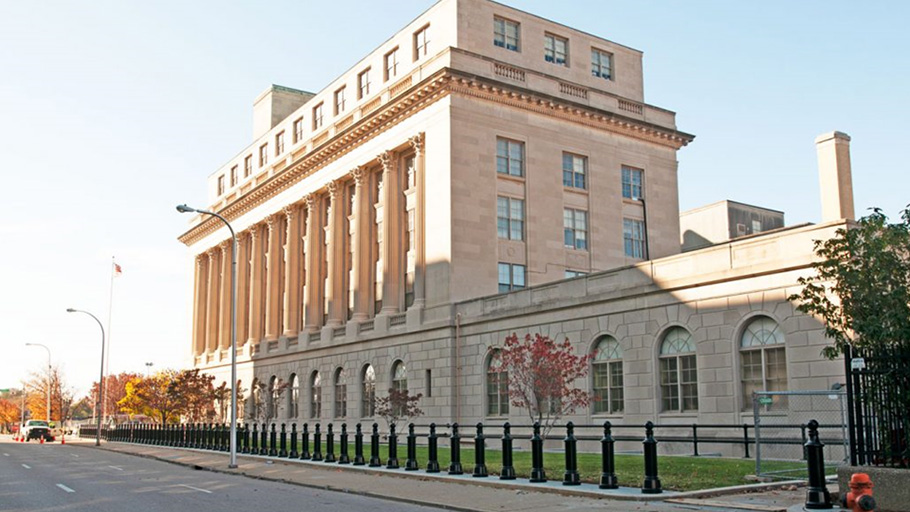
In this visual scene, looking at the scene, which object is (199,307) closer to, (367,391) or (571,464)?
(367,391)

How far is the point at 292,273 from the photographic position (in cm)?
6278

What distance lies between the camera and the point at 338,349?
53.0 metres

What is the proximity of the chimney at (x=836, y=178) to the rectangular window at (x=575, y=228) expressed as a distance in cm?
1978

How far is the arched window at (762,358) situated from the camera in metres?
26.3

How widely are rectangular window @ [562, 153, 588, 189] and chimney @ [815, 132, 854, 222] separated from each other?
20371 mm

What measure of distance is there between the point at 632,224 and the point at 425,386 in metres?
16.0

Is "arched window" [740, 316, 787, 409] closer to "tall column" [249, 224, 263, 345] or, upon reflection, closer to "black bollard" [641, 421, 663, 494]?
"black bollard" [641, 421, 663, 494]

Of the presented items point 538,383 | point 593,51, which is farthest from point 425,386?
point 593,51

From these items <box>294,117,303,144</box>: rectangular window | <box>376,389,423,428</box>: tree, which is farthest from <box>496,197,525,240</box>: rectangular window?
<box>294,117,303,144</box>: rectangular window

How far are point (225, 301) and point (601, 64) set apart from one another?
41.4 m

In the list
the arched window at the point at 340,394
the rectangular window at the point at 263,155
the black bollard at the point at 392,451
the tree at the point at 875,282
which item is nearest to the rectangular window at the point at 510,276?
the arched window at the point at 340,394

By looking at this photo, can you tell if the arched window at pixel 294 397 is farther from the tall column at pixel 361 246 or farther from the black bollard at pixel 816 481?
the black bollard at pixel 816 481

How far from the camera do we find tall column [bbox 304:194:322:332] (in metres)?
58.7

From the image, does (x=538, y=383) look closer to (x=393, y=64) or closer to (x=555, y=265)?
(x=555, y=265)
